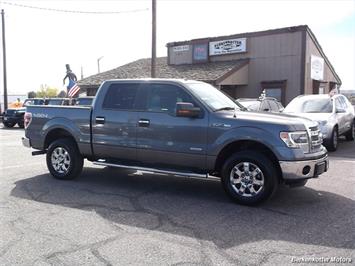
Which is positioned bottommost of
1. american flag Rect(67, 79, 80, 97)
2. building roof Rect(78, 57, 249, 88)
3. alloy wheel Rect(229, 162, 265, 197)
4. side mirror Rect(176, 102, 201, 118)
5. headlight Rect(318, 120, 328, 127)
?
alloy wheel Rect(229, 162, 265, 197)

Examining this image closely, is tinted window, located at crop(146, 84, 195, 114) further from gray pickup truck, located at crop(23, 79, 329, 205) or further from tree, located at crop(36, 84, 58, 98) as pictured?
tree, located at crop(36, 84, 58, 98)

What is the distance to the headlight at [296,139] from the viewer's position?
5.65 m

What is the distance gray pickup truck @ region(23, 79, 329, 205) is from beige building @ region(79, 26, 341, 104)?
1479 centimetres

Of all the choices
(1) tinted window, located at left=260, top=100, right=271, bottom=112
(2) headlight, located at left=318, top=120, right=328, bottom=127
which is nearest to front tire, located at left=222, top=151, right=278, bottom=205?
(2) headlight, located at left=318, top=120, right=328, bottom=127

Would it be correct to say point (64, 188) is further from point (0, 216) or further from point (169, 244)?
point (169, 244)

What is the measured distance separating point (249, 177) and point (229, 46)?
18.9 metres

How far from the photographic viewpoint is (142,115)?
676 cm

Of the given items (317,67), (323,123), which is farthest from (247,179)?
(317,67)

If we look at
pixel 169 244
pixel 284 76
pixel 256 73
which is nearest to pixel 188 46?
pixel 256 73

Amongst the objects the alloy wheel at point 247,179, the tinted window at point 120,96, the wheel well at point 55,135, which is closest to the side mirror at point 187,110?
the alloy wheel at point 247,179

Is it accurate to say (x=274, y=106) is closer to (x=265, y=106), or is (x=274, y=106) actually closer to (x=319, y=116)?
(x=265, y=106)

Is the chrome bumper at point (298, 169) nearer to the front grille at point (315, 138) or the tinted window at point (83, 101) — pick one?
the front grille at point (315, 138)

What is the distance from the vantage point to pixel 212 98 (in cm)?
666

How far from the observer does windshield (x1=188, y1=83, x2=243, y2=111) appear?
253 inches
